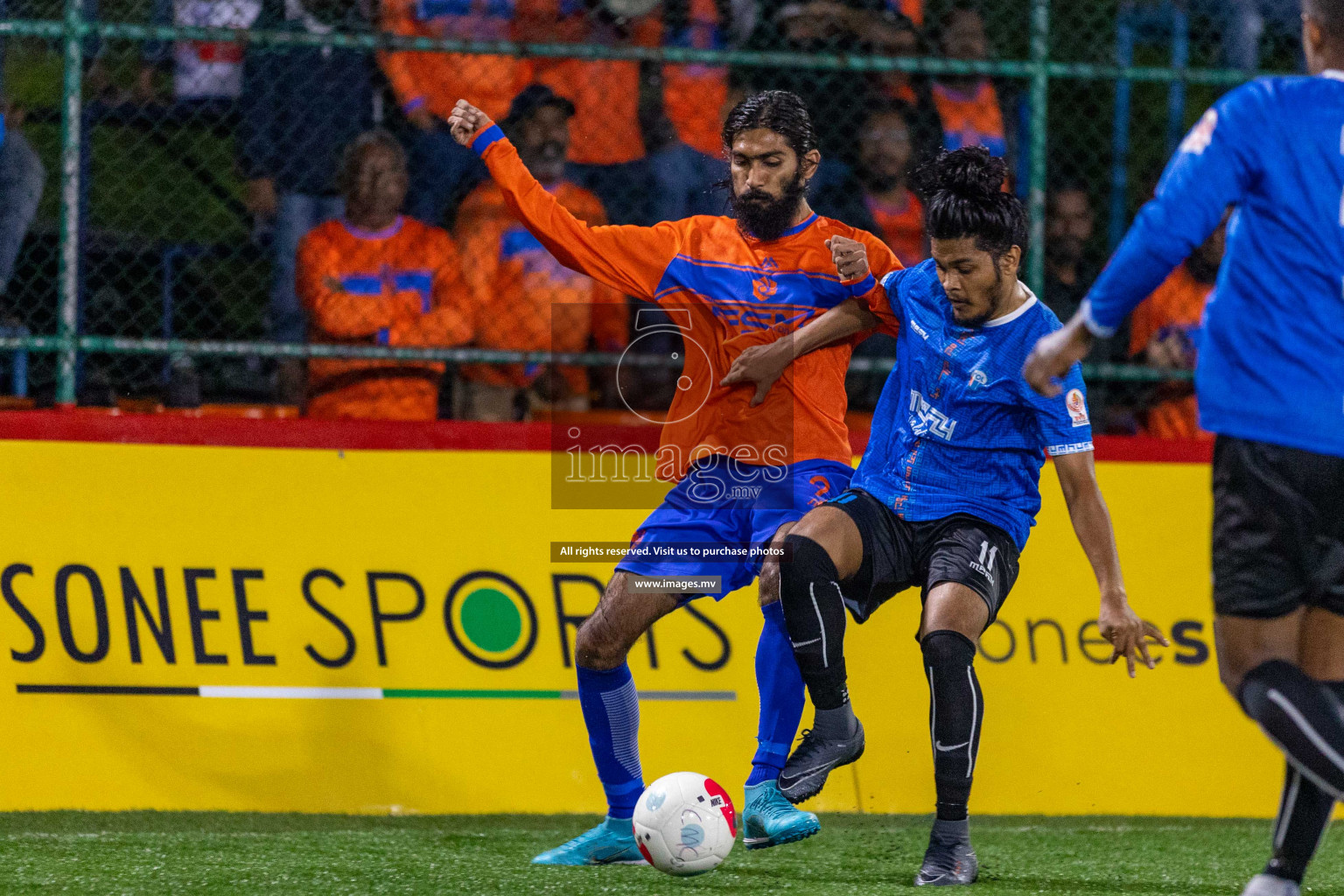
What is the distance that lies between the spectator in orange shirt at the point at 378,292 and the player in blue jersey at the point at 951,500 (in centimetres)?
217

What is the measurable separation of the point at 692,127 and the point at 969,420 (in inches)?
100

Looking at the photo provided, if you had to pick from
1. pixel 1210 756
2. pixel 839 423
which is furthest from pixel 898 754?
pixel 839 423

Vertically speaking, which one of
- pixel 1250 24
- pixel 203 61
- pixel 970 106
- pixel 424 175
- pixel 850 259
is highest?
pixel 1250 24

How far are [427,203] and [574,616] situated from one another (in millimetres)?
1824

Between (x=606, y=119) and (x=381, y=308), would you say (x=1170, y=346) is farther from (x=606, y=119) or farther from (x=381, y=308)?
(x=381, y=308)

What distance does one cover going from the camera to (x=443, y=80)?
658 centimetres

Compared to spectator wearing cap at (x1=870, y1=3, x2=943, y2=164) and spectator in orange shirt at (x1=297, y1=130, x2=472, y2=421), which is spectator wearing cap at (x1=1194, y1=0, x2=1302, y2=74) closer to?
spectator wearing cap at (x1=870, y1=3, x2=943, y2=164)

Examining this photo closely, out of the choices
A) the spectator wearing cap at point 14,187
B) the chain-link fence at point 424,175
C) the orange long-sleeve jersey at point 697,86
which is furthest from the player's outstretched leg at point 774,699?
the spectator wearing cap at point 14,187

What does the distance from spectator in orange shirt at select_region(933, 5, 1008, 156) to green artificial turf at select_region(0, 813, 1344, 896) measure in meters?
2.66

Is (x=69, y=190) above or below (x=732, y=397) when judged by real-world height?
above

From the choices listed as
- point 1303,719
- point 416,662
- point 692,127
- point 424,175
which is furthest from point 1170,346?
point 1303,719

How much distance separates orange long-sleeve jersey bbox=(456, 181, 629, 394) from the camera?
20.5ft

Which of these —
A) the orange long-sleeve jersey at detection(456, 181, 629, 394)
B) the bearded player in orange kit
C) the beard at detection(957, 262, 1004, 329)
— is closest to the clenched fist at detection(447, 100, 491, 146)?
the bearded player in orange kit

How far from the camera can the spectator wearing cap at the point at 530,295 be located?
6211 mm
